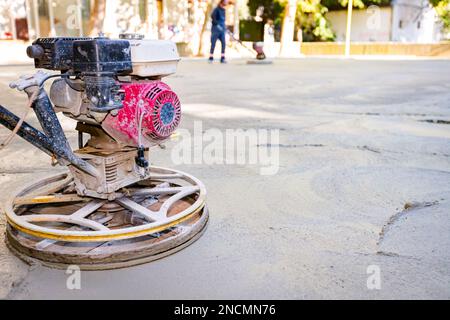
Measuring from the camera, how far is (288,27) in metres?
19.3

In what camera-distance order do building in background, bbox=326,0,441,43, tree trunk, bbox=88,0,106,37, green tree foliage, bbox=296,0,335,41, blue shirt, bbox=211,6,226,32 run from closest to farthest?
1. tree trunk, bbox=88,0,106,37
2. blue shirt, bbox=211,6,226,32
3. green tree foliage, bbox=296,0,335,41
4. building in background, bbox=326,0,441,43

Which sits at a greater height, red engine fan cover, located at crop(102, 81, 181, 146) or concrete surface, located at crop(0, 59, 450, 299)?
red engine fan cover, located at crop(102, 81, 181, 146)

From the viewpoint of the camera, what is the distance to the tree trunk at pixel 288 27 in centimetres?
1873

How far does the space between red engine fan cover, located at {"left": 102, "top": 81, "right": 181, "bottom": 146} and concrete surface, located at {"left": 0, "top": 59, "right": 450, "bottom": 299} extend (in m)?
0.51

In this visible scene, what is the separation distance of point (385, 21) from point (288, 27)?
28.2ft

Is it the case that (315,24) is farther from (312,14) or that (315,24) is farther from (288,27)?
(288,27)

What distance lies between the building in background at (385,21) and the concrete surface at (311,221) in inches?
882

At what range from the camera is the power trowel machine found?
1.57m

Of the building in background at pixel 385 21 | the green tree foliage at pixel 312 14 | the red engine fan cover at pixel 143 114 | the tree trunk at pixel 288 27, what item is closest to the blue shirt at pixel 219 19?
the tree trunk at pixel 288 27

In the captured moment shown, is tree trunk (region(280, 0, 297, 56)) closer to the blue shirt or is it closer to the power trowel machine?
the blue shirt

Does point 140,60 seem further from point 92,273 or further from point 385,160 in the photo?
point 385,160

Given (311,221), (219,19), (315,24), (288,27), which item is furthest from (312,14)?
(311,221)

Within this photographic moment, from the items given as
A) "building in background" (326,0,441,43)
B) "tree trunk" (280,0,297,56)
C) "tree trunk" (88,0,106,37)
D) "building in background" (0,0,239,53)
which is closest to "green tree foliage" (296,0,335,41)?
"building in background" (326,0,441,43)

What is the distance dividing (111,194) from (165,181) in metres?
0.48
